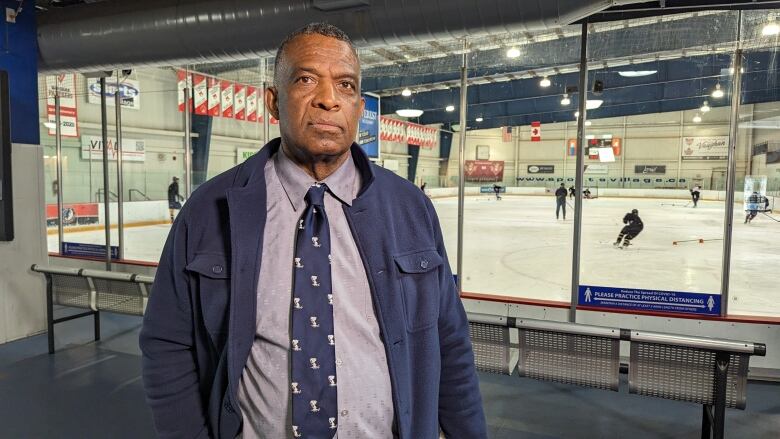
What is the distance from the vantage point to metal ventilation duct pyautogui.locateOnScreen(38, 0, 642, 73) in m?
3.67

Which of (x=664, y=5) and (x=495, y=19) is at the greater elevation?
(x=664, y=5)

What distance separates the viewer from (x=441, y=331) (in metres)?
1.25

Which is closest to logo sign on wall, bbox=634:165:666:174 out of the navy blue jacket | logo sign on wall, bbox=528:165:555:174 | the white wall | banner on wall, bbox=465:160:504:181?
logo sign on wall, bbox=528:165:555:174

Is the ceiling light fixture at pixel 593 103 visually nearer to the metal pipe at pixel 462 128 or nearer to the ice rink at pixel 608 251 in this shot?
the ice rink at pixel 608 251

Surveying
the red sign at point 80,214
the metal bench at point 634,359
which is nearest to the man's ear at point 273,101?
the metal bench at point 634,359

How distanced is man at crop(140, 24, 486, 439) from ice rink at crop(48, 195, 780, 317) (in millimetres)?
4144

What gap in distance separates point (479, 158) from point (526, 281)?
1777 millimetres

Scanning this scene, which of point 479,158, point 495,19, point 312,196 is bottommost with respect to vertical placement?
point 312,196

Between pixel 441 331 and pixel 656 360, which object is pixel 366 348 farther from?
pixel 656 360

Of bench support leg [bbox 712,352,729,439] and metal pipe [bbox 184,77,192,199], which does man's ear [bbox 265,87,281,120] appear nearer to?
bench support leg [bbox 712,352,729,439]

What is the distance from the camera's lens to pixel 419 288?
111 cm

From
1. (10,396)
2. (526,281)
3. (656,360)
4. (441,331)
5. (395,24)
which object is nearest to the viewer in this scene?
(441,331)

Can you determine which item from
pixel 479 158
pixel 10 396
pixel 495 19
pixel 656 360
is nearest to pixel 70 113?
pixel 10 396

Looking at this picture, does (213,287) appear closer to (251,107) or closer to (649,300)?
(649,300)
